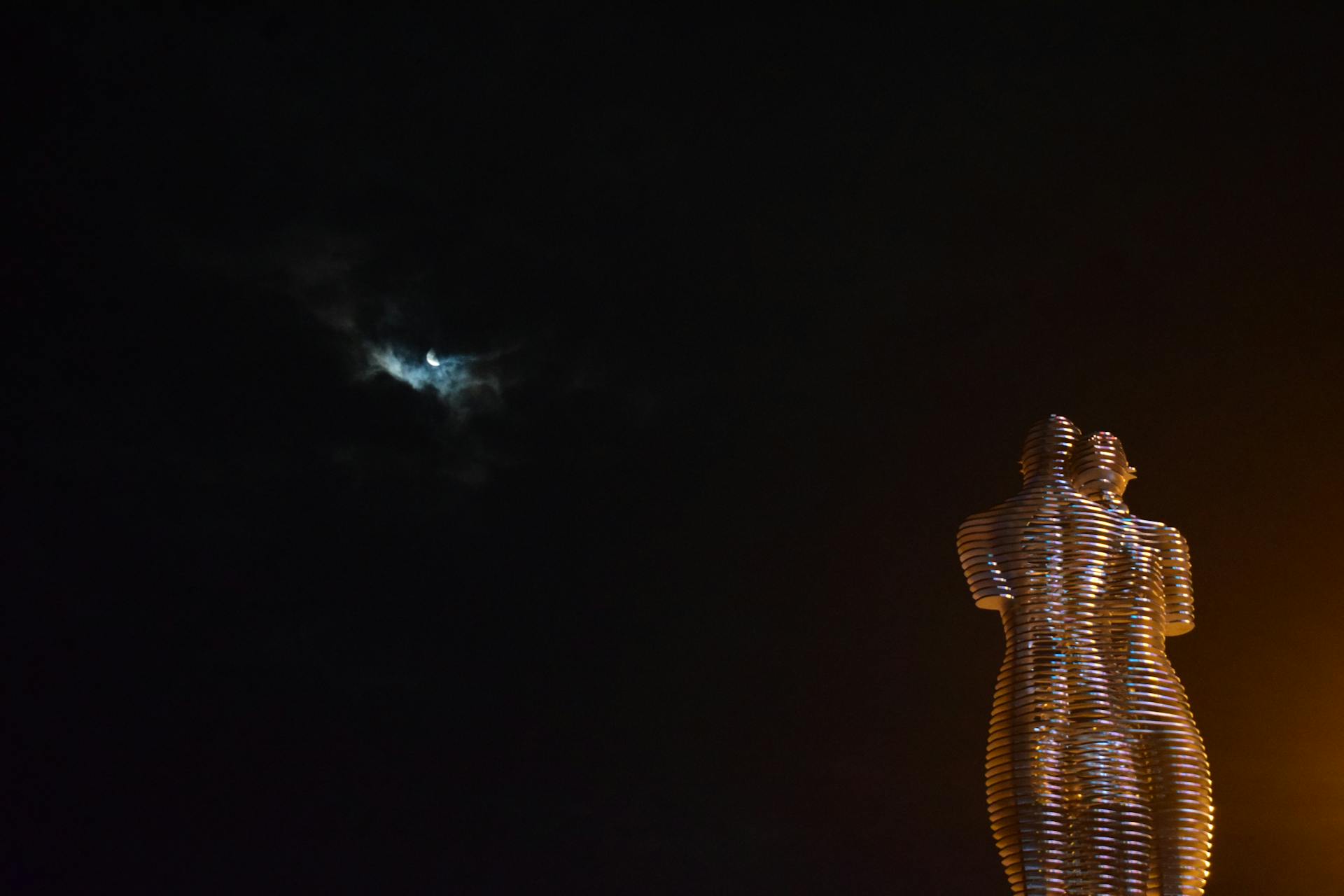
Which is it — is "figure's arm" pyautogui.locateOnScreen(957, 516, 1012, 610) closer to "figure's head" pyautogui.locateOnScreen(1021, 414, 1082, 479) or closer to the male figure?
the male figure

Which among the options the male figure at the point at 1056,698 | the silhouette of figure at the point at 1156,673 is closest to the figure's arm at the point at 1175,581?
the silhouette of figure at the point at 1156,673

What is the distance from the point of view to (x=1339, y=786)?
10.2m

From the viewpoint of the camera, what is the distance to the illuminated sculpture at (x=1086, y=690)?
6039 millimetres

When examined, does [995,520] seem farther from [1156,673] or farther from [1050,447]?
[1156,673]

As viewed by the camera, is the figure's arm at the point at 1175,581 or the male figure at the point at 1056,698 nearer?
the male figure at the point at 1056,698

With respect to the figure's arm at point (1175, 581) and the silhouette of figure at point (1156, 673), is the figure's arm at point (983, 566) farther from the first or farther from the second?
the figure's arm at point (1175, 581)

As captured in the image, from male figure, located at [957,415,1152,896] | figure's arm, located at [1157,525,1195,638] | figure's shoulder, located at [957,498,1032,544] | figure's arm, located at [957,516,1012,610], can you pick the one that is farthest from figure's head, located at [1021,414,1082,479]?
figure's arm, located at [1157,525,1195,638]

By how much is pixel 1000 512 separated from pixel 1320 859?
4961 millimetres

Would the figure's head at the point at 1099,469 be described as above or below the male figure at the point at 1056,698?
above

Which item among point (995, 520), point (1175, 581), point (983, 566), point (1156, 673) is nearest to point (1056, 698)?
point (1156, 673)

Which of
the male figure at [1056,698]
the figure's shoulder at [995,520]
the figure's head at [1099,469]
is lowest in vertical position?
the male figure at [1056,698]

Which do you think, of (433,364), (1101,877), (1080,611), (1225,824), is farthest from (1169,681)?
(433,364)

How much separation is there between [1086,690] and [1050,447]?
117cm

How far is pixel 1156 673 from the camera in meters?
6.39
